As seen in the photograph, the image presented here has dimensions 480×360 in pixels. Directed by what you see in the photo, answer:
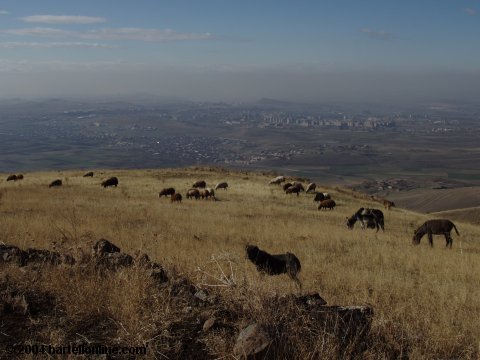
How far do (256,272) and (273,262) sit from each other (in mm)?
869

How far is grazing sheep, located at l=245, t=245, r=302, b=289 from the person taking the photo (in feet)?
28.3

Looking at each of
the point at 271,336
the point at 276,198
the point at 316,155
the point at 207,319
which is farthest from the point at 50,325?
the point at 316,155

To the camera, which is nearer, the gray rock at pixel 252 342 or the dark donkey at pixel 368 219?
the gray rock at pixel 252 342

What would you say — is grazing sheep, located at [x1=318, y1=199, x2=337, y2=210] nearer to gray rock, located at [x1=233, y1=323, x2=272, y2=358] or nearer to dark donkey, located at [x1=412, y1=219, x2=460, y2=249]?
dark donkey, located at [x1=412, y1=219, x2=460, y2=249]

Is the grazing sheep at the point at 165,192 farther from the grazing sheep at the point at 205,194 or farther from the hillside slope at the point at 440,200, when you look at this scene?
the hillside slope at the point at 440,200

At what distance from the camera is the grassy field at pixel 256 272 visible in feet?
15.1

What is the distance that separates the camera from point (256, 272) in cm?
810

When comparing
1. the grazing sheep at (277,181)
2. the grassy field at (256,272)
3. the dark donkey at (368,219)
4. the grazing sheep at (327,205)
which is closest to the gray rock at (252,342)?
the grassy field at (256,272)

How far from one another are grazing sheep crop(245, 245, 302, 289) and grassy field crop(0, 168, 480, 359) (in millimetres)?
218

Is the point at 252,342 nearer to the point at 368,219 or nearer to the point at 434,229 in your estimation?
the point at 434,229

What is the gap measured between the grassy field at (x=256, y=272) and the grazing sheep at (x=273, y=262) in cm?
22

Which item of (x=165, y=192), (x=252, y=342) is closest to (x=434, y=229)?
(x=252, y=342)

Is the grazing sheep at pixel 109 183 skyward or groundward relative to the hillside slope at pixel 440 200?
skyward

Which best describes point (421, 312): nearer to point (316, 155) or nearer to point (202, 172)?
point (202, 172)
